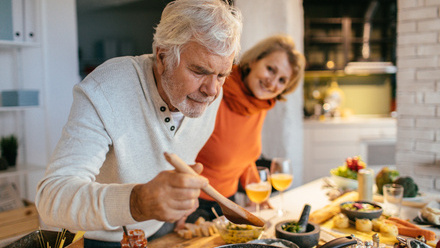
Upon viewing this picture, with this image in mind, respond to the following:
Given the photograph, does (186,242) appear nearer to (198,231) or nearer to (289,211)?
(198,231)

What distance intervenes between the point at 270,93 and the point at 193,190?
1358 mm

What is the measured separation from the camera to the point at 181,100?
3.84 feet

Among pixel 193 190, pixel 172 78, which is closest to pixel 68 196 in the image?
pixel 193 190

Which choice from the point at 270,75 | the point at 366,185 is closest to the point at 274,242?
the point at 366,185

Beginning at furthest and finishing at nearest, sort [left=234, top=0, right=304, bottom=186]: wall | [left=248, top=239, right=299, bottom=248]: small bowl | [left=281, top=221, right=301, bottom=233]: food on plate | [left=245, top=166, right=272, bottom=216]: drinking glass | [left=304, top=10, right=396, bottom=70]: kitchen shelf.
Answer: [left=304, top=10, right=396, bottom=70]: kitchen shelf
[left=234, top=0, right=304, bottom=186]: wall
[left=245, top=166, right=272, bottom=216]: drinking glass
[left=281, top=221, right=301, bottom=233]: food on plate
[left=248, top=239, right=299, bottom=248]: small bowl

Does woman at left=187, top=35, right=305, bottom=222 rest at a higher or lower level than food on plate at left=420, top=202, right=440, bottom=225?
higher

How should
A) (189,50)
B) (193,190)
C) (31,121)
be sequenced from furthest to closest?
1. (31,121)
2. (189,50)
3. (193,190)

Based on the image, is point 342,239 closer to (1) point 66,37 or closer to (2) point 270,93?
(2) point 270,93

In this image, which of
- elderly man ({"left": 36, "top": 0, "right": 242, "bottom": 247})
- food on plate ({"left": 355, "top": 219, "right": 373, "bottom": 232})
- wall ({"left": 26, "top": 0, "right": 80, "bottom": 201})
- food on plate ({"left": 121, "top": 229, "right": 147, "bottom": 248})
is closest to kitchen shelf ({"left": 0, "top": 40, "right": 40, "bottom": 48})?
wall ({"left": 26, "top": 0, "right": 80, "bottom": 201})

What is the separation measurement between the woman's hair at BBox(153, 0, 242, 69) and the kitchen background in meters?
1.89

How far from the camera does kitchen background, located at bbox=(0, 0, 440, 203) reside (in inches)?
97.6

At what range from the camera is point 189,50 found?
42.5 inches

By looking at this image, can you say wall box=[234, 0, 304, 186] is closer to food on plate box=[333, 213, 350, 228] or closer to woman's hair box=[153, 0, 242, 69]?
food on plate box=[333, 213, 350, 228]

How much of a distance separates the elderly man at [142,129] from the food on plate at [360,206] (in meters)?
0.67
